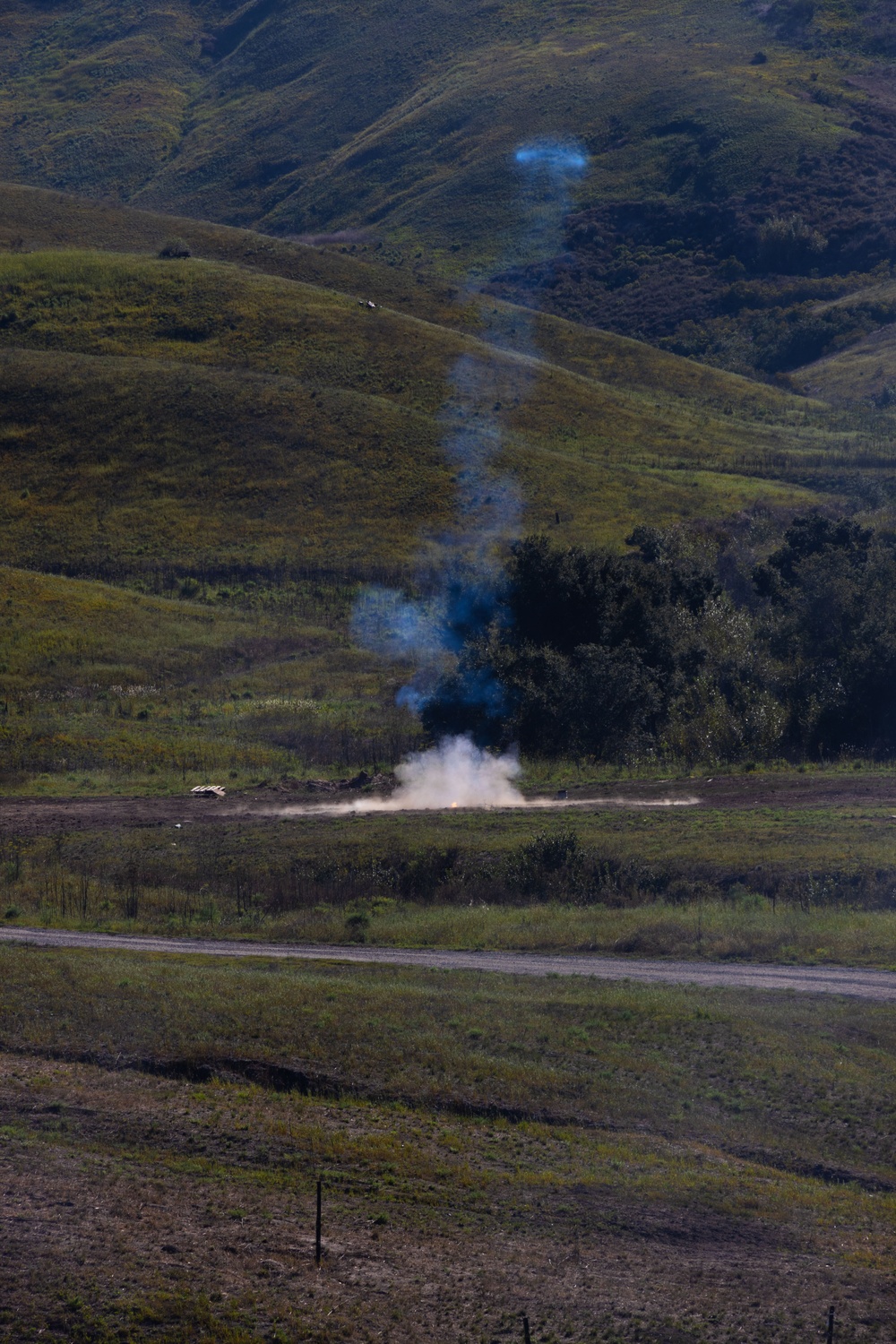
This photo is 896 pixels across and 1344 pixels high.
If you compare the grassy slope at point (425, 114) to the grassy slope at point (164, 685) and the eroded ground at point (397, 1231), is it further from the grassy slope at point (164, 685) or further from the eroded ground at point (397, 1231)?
the eroded ground at point (397, 1231)

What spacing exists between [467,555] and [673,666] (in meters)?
22.0

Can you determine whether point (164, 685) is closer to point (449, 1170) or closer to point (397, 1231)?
point (449, 1170)

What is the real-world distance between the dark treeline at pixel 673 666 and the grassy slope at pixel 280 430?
1898cm

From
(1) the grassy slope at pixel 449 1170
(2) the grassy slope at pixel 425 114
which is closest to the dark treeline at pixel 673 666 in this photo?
(1) the grassy slope at pixel 449 1170

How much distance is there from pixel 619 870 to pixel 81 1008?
1023 centimetres

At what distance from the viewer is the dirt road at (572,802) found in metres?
26.5

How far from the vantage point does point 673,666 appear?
3606 cm

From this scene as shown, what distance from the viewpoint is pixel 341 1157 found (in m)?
11.3

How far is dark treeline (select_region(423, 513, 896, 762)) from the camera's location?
3244 centimetres

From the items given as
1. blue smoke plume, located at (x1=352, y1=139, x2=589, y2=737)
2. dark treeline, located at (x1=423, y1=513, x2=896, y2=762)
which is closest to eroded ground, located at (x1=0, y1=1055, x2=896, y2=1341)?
dark treeline, located at (x1=423, y1=513, x2=896, y2=762)

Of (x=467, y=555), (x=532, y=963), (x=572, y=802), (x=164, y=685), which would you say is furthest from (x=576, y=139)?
(x=532, y=963)

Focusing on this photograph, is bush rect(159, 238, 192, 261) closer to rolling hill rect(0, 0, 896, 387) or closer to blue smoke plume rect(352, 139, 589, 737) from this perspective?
rolling hill rect(0, 0, 896, 387)

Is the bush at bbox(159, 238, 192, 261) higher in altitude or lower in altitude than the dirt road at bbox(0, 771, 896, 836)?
higher

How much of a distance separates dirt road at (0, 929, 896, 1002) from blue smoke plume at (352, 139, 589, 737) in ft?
48.6
